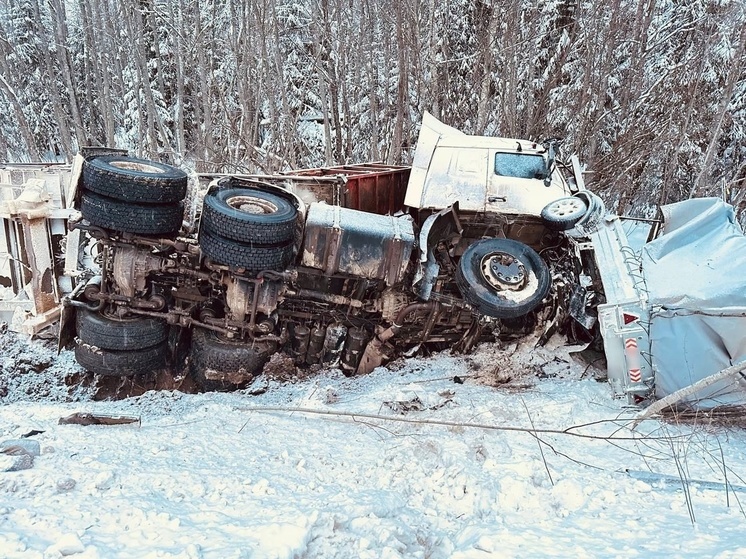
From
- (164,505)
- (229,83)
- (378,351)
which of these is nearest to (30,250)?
(378,351)

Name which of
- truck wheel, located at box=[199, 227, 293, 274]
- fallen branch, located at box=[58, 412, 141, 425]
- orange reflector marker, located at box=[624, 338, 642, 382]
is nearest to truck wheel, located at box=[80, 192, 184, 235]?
truck wheel, located at box=[199, 227, 293, 274]

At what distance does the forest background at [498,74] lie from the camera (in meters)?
11.3

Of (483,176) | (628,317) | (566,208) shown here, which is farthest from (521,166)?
(628,317)

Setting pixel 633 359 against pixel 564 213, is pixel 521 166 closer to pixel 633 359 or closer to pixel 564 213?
Result: pixel 564 213

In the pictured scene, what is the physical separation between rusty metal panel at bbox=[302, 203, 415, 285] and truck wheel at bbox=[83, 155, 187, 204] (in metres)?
1.12

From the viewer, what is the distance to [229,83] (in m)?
16.5

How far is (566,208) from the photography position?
5.14 meters

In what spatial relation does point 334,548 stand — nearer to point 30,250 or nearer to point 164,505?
point 164,505

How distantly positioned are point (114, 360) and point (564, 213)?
456cm

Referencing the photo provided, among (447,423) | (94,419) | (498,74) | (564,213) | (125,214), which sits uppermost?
(498,74)

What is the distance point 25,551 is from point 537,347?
14.0 ft

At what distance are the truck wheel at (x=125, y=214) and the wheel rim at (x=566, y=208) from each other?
372cm

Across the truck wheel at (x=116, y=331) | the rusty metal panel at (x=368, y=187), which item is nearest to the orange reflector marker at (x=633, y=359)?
the rusty metal panel at (x=368, y=187)

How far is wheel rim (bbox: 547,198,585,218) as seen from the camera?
5039 mm
